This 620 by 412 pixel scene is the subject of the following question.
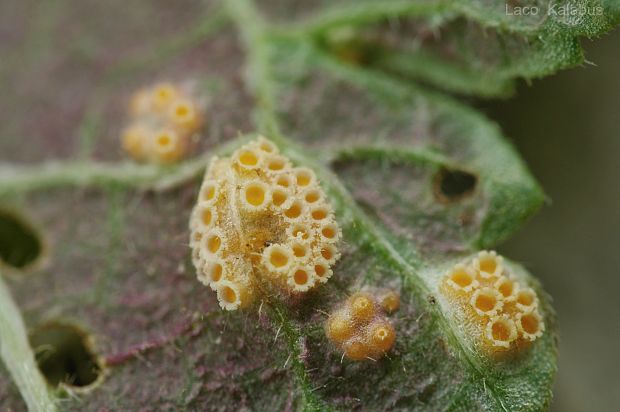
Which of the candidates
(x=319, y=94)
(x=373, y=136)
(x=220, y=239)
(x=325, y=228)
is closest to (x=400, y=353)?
(x=325, y=228)

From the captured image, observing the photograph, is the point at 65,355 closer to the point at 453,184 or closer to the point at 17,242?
the point at 17,242

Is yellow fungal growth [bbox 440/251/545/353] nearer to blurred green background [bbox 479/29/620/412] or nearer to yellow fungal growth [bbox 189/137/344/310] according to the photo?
yellow fungal growth [bbox 189/137/344/310]

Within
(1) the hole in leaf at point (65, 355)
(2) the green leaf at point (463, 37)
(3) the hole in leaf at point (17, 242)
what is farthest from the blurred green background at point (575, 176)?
(3) the hole in leaf at point (17, 242)

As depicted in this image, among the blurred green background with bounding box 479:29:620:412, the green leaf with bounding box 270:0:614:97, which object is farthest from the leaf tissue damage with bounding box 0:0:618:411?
the blurred green background with bounding box 479:29:620:412

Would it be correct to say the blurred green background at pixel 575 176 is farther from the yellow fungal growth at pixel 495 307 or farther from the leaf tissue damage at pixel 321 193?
the yellow fungal growth at pixel 495 307

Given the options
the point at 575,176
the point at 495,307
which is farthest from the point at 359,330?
the point at 575,176

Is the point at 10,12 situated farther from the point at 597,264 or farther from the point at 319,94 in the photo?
the point at 597,264
